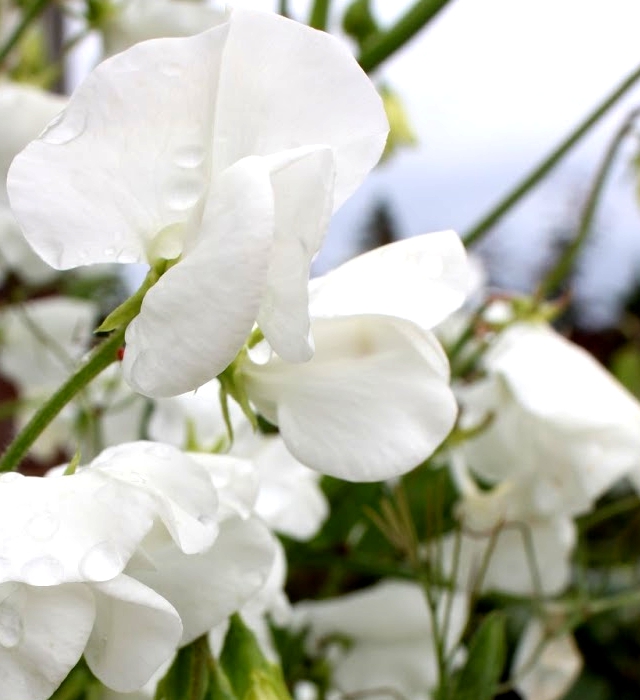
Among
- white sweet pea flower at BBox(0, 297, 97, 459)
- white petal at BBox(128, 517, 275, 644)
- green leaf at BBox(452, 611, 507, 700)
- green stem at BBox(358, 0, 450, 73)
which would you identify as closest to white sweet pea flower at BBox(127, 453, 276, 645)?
white petal at BBox(128, 517, 275, 644)

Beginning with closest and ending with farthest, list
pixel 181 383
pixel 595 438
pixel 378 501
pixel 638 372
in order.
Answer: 1. pixel 181 383
2. pixel 595 438
3. pixel 378 501
4. pixel 638 372

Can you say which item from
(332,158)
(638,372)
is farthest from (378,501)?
(638,372)

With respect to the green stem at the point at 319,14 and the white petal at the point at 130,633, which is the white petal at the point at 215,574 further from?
the green stem at the point at 319,14

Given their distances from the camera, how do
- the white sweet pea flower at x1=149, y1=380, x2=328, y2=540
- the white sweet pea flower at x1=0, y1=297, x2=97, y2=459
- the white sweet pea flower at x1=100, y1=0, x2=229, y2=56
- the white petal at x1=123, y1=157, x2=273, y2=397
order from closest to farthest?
the white petal at x1=123, y1=157, x2=273, y2=397, the white sweet pea flower at x1=149, y1=380, x2=328, y2=540, the white sweet pea flower at x1=100, y1=0, x2=229, y2=56, the white sweet pea flower at x1=0, y1=297, x2=97, y2=459

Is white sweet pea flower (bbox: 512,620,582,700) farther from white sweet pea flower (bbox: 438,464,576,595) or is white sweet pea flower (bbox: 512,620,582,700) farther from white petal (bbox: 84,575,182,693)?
white petal (bbox: 84,575,182,693)

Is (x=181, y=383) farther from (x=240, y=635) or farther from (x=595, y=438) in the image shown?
(x=595, y=438)
